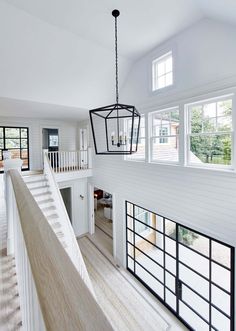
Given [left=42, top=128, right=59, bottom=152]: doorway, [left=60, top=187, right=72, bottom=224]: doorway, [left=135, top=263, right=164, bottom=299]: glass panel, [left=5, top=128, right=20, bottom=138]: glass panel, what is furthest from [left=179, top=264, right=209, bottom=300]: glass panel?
[left=5, top=128, right=20, bottom=138]: glass panel

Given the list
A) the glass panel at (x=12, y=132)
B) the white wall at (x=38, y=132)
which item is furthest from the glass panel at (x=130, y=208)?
the glass panel at (x=12, y=132)

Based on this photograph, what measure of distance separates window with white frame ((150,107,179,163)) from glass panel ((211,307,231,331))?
3.43 metres

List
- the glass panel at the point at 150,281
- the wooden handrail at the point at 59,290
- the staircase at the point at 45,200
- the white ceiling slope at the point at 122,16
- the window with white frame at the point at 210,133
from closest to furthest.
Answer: the wooden handrail at the point at 59,290, the white ceiling slope at the point at 122,16, the window with white frame at the point at 210,133, the staircase at the point at 45,200, the glass panel at the point at 150,281

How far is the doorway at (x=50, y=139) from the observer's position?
8566mm

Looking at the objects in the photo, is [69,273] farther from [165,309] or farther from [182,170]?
[165,309]

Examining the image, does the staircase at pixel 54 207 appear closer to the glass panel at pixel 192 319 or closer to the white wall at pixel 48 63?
the white wall at pixel 48 63

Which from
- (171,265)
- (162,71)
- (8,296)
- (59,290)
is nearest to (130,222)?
(171,265)

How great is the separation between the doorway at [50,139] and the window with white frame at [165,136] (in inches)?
210

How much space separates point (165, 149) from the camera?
4.93 metres

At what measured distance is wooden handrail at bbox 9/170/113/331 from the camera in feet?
1.27

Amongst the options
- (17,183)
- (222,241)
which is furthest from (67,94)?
(222,241)

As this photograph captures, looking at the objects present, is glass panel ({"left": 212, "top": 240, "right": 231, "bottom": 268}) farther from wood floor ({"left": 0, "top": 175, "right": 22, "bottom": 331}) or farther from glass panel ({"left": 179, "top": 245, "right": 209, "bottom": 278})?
wood floor ({"left": 0, "top": 175, "right": 22, "bottom": 331})

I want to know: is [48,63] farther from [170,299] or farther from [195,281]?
[170,299]

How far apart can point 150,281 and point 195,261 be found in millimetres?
1725
